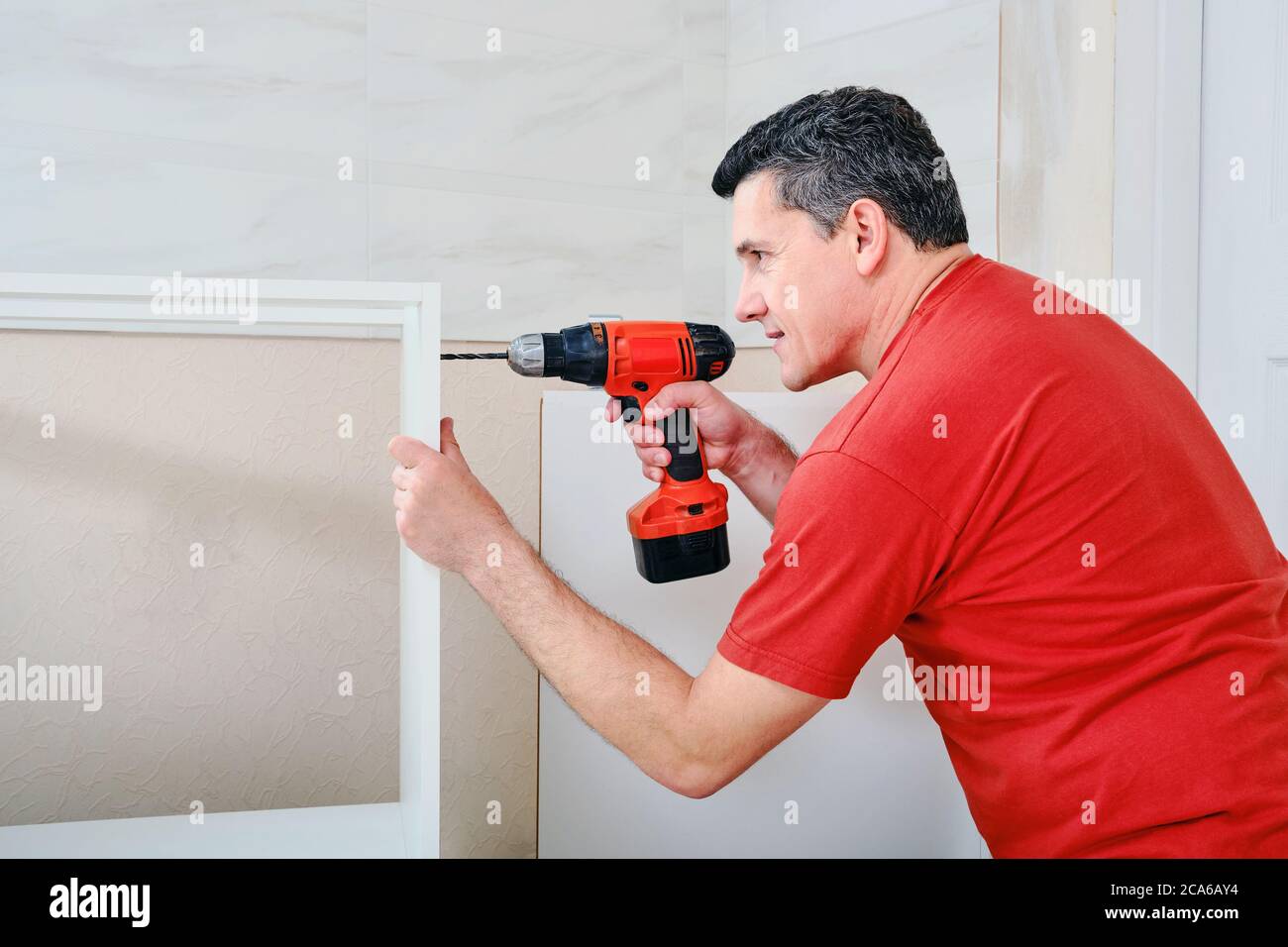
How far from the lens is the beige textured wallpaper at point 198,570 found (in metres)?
1.39

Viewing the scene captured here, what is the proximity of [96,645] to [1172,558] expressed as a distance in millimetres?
1431

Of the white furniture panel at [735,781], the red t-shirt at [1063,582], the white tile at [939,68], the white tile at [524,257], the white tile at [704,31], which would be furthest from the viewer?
the white tile at [704,31]

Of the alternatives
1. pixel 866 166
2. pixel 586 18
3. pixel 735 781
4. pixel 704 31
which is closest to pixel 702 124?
pixel 704 31

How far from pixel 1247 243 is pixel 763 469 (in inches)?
29.1

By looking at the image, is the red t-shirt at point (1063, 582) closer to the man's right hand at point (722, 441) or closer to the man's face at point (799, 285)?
the man's face at point (799, 285)

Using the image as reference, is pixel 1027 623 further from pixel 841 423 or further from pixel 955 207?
pixel 955 207

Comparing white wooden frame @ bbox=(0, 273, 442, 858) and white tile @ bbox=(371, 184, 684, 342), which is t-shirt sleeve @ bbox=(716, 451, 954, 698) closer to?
white wooden frame @ bbox=(0, 273, 442, 858)

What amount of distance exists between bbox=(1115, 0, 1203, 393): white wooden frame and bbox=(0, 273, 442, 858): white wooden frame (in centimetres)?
103

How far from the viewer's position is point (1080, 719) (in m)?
0.81

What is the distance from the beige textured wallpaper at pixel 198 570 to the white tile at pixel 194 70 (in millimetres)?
316

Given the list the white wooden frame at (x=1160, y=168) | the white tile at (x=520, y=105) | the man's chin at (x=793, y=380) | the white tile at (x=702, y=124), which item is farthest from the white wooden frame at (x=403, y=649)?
the white wooden frame at (x=1160, y=168)

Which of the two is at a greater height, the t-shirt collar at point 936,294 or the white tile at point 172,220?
the white tile at point 172,220

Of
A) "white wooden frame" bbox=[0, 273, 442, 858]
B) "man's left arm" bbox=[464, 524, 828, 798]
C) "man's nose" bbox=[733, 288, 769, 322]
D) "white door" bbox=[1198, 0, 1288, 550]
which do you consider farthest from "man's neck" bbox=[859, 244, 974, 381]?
"white door" bbox=[1198, 0, 1288, 550]
